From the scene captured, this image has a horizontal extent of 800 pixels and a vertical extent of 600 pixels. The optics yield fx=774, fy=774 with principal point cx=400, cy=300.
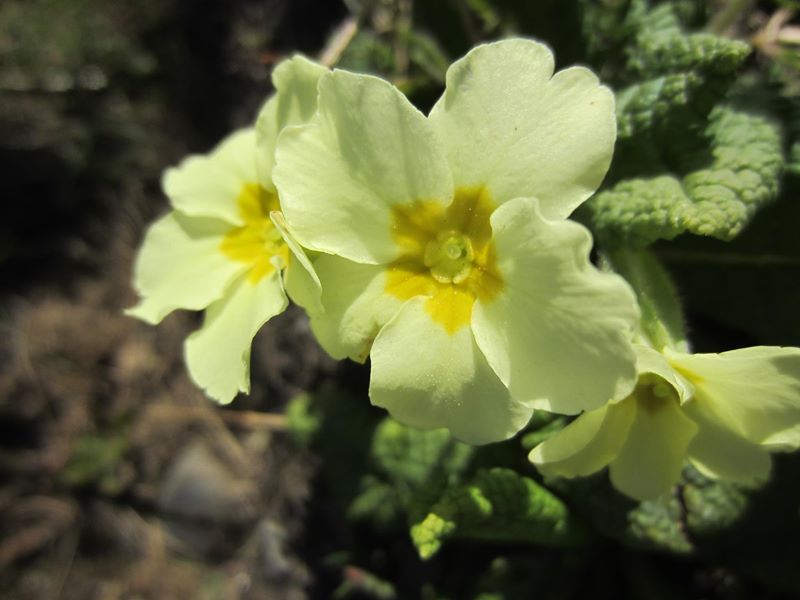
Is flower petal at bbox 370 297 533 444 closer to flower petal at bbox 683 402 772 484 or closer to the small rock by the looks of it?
flower petal at bbox 683 402 772 484

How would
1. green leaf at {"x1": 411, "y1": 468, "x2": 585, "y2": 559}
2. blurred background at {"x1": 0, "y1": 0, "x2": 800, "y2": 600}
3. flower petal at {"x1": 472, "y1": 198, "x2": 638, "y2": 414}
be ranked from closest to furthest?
1. flower petal at {"x1": 472, "y1": 198, "x2": 638, "y2": 414}
2. green leaf at {"x1": 411, "y1": 468, "x2": 585, "y2": 559}
3. blurred background at {"x1": 0, "y1": 0, "x2": 800, "y2": 600}

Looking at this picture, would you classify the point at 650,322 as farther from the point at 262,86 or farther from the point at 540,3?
the point at 262,86

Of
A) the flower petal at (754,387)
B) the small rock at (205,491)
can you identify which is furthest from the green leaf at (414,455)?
the small rock at (205,491)

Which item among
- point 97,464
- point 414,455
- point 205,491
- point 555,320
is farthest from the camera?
point 97,464

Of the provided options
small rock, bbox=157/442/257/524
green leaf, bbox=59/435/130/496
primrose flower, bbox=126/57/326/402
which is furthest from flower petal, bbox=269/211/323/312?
green leaf, bbox=59/435/130/496

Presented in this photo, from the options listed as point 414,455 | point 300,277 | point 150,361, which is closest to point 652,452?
point 300,277

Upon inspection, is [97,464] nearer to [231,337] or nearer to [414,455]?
[414,455]

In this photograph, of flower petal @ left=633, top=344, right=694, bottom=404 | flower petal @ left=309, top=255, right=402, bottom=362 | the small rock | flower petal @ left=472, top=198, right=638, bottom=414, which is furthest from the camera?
the small rock
